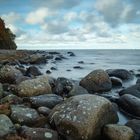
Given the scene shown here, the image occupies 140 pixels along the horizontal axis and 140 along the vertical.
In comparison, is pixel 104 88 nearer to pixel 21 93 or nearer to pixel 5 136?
pixel 21 93

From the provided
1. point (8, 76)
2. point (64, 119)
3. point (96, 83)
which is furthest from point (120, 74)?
point (64, 119)

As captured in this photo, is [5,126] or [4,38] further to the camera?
[4,38]

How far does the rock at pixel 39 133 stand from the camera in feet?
26.3

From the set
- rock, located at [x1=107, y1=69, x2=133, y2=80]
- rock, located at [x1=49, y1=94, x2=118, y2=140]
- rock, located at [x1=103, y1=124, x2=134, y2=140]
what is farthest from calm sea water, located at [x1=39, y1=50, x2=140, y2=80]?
rock, located at [x1=103, y1=124, x2=134, y2=140]

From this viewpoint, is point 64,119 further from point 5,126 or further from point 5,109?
point 5,109

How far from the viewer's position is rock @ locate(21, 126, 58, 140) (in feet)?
26.3

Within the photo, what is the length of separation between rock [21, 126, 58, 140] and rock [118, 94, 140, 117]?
176 inches

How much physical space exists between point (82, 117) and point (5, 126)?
2114 mm

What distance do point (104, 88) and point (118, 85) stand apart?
2.90 m

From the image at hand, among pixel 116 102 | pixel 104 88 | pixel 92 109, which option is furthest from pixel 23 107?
pixel 104 88

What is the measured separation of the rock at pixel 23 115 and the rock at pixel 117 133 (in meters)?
2.25

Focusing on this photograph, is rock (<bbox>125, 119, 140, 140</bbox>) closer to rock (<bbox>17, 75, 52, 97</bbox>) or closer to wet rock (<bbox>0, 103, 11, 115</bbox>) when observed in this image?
wet rock (<bbox>0, 103, 11, 115</bbox>)

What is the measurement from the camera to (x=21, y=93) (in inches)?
472

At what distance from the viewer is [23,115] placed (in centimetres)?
927
